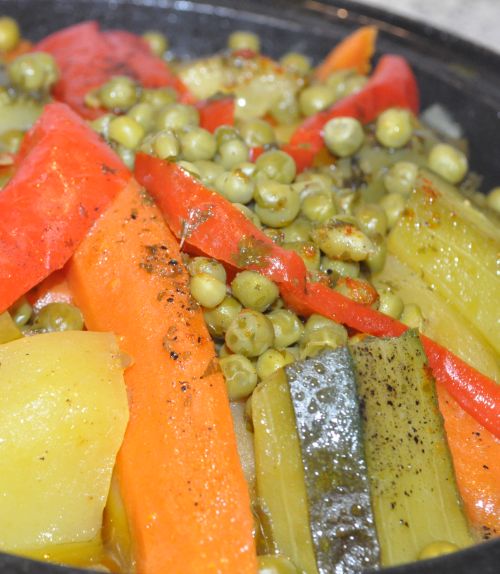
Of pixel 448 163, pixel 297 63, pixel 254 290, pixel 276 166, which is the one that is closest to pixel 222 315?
pixel 254 290

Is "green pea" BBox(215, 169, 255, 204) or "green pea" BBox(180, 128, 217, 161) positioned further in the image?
"green pea" BBox(180, 128, 217, 161)

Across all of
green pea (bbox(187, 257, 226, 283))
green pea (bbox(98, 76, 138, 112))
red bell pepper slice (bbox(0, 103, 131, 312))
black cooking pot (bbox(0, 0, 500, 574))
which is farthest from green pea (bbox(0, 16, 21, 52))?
green pea (bbox(187, 257, 226, 283))

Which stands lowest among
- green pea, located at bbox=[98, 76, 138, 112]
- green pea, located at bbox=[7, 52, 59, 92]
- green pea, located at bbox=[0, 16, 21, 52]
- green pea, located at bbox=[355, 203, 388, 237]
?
green pea, located at bbox=[0, 16, 21, 52]

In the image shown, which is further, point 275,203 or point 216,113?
point 216,113

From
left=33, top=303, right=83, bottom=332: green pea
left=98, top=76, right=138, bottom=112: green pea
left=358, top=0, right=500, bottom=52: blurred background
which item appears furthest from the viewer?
left=358, top=0, right=500, bottom=52: blurred background

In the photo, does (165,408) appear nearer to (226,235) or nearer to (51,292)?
(226,235)

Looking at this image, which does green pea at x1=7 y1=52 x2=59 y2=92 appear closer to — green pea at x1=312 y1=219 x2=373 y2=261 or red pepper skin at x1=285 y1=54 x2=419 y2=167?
red pepper skin at x1=285 y1=54 x2=419 y2=167
